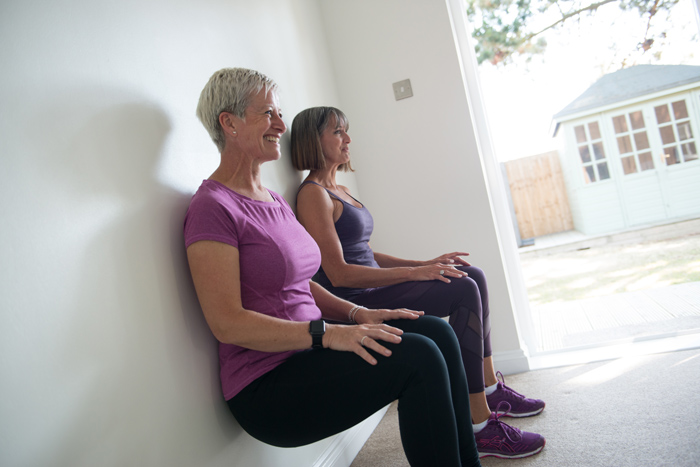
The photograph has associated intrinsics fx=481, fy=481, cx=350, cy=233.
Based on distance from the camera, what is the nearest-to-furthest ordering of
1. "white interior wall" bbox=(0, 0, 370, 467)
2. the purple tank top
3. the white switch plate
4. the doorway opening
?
"white interior wall" bbox=(0, 0, 370, 467)
the purple tank top
the white switch plate
the doorway opening

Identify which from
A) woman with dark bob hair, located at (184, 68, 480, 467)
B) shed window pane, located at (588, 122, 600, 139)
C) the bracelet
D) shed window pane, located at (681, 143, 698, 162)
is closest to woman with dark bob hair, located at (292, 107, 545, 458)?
the bracelet

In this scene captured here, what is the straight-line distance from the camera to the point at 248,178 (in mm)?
1315

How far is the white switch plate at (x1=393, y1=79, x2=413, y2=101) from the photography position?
2.54 m

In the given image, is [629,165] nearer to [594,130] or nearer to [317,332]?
[594,130]

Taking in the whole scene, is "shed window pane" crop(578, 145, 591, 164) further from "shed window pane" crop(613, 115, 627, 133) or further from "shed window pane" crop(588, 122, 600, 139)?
"shed window pane" crop(613, 115, 627, 133)

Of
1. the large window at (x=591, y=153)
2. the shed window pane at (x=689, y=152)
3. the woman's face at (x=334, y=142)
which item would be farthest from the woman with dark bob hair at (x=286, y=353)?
the large window at (x=591, y=153)

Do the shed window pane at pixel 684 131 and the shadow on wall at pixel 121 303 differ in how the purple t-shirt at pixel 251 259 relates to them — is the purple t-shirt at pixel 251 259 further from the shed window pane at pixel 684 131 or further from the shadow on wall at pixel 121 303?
the shed window pane at pixel 684 131

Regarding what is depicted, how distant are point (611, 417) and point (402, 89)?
5.83 ft

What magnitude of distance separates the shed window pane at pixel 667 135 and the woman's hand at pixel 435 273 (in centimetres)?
255

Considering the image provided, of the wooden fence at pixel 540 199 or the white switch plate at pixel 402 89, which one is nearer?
the white switch plate at pixel 402 89

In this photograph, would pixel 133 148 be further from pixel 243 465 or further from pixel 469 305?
pixel 469 305

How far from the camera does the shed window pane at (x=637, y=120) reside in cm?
355

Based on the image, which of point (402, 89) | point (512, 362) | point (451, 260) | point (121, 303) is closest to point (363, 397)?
point (121, 303)

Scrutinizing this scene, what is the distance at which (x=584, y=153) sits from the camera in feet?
12.8
